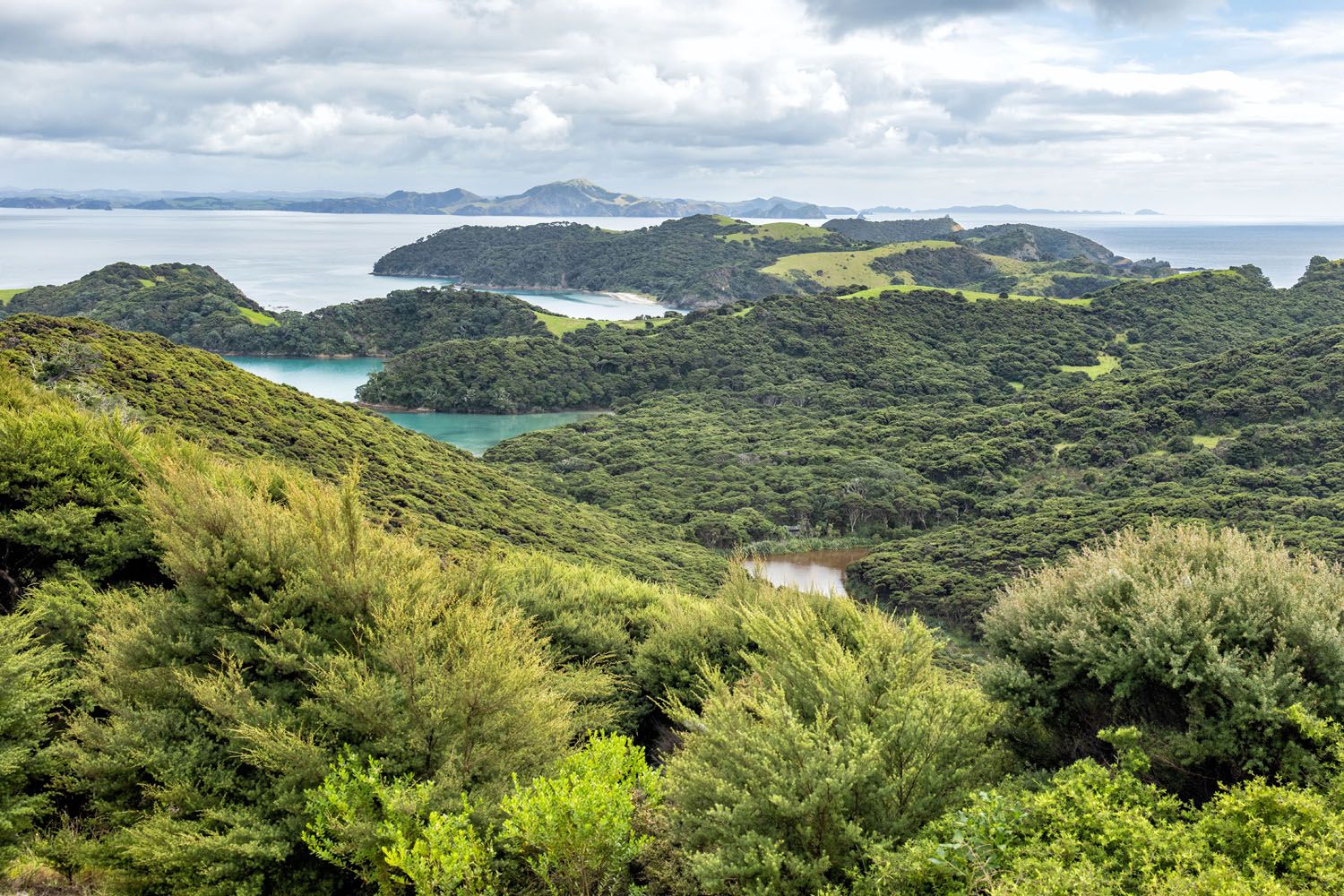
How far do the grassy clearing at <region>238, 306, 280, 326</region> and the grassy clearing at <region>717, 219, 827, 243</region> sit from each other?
86.7 m

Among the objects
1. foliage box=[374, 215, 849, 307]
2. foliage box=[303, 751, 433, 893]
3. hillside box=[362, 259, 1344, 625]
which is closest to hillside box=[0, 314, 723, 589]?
hillside box=[362, 259, 1344, 625]

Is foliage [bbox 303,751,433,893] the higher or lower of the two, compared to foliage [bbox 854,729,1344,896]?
lower

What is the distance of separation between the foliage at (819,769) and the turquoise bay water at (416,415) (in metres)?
48.1

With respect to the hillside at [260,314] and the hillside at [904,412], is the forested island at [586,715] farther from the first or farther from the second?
the hillside at [260,314]

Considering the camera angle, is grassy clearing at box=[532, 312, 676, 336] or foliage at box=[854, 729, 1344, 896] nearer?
foliage at box=[854, 729, 1344, 896]

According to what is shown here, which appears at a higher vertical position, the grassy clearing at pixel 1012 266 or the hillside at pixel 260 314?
the grassy clearing at pixel 1012 266

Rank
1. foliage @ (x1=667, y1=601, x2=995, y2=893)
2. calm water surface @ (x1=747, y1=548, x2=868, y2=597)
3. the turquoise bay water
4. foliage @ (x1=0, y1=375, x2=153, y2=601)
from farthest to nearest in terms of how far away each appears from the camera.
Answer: the turquoise bay water, calm water surface @ (x1=747, y1=548, x2=868, y2=597), foliage @ (x1=0, y1=375, x2=153, y2=601), foliage @ (x1=667, y1=601, x2=995, y2=893)

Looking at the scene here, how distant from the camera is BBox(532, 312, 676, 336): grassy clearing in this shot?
3354 inches

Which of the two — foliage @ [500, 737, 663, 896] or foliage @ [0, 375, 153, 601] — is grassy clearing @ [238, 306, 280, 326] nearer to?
foliage @ [0, 375, 153, 601]

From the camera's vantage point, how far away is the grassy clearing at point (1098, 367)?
6250cm

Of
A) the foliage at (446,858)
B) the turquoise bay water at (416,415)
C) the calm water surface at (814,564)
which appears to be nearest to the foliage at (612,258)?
the turquoise bay water at (416,415)

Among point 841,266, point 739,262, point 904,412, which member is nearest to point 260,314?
point 904,412

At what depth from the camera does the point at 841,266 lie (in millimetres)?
125938

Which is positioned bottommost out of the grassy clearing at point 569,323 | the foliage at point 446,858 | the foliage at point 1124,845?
the foliage at point 446,858
